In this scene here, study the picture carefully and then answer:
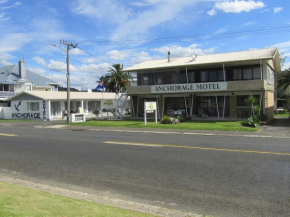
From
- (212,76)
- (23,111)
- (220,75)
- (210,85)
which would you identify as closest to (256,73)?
(220,75)

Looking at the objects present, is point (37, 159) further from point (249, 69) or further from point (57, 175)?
point (249, 69)

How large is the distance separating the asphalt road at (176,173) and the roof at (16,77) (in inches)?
1557

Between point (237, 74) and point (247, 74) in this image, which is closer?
point (247, 74)

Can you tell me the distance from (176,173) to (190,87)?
19787mm

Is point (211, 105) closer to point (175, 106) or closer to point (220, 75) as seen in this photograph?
point (220, 75)

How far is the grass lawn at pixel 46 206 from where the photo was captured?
13.9 feet

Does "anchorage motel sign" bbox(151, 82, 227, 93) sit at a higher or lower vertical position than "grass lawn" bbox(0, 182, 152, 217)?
higher

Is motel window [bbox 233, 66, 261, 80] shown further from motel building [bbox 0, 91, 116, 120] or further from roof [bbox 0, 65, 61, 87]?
roof [bbox 0, 65, 61, 87]

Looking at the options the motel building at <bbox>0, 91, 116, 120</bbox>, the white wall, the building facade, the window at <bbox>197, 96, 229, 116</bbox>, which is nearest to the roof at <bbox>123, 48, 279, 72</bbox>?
the window at <bbox>197, 96, 229, 116</bbox>

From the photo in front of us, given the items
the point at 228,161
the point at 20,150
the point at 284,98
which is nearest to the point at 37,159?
the point at 20,150

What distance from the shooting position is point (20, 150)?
436 inches

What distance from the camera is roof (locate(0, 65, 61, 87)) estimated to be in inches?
1836

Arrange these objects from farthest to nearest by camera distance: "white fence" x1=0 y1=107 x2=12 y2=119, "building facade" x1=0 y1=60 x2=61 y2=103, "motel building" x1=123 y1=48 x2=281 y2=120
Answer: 1. "building facade" x1=0 y1=60 x2=61 y2=103
2. "white fence" x1=0 y1=107 x2=12 y2=119
3. "motel building" x1=123 y1=48 x2=281 y2=120

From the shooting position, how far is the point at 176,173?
283 inches
